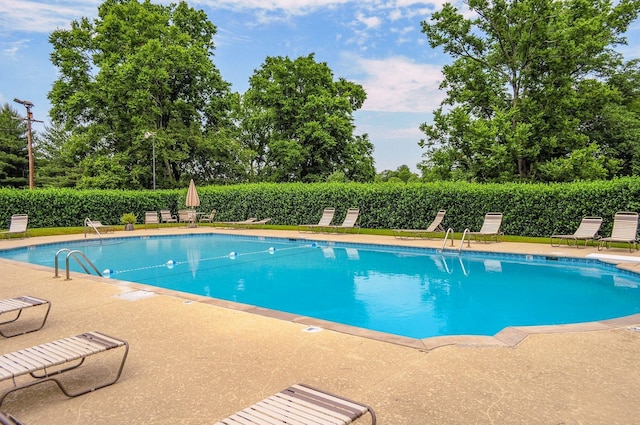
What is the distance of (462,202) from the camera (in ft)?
49.2

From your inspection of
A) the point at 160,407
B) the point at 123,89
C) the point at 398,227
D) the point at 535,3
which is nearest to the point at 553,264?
the point at 398,227

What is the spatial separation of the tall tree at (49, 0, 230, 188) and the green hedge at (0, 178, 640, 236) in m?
5.81

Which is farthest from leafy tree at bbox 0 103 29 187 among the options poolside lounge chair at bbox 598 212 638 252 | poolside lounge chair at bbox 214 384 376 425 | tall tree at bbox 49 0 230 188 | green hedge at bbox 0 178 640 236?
poolside lounge chair at bbox 214 384 376 425

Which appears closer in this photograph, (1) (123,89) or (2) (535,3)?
(2) (535,3)

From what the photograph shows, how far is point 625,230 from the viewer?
11.1 meters

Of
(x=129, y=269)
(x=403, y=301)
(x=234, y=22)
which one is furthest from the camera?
(x=234, y=22)

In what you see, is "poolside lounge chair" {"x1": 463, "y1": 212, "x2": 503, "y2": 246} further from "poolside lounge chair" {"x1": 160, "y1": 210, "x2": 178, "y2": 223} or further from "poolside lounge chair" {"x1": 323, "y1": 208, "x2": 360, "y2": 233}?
"poolside lounge chair" {"x1": 160, "y1": 210, "x2": 178, "y2": 223}

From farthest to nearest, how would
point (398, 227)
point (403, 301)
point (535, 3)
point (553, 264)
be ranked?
point (535, 3) → point (398, 227) → point (553, 264) → point (403, 301)

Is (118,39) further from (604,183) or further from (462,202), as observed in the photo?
(604,183)

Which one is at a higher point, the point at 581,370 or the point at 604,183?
the point at 604,183

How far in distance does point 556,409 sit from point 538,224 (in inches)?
478

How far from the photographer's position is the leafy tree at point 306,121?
30.3 m

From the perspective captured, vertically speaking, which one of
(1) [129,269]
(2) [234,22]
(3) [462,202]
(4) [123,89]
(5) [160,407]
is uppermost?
(2) [234,22]

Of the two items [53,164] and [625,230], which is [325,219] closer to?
[625,230]
